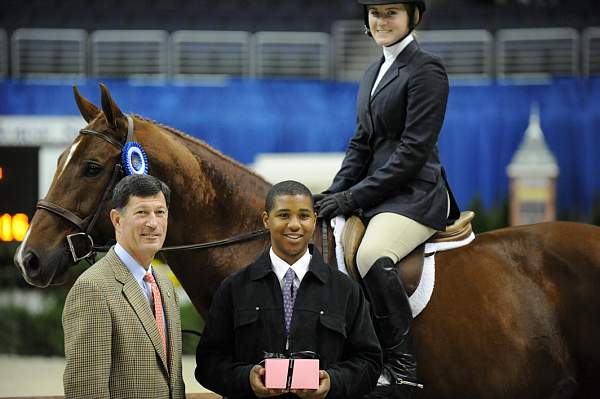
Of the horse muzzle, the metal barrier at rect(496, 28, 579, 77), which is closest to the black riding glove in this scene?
the horse muzzle

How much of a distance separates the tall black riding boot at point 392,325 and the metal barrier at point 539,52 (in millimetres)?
6689

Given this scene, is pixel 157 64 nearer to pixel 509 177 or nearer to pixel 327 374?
pixel 509 177

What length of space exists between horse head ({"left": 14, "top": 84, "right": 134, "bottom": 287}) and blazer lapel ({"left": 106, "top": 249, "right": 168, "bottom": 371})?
79cm

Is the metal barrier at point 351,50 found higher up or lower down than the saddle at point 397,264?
higher up

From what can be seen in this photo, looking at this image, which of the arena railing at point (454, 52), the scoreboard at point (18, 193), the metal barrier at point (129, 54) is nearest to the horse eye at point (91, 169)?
the scoreboard at point (18, 193)

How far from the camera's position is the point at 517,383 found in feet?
10.4

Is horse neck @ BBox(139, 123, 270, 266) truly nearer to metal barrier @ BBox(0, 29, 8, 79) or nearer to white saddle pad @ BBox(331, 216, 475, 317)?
white saddle pad @ BBox(331, 216, 475, 317)

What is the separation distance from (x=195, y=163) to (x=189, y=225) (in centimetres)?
23

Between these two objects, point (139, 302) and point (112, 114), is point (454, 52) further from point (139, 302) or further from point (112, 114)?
point (139, 302)

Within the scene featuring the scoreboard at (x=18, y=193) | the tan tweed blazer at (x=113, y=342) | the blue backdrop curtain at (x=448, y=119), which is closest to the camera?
the tan tweed blazer at (x=113, y=342)

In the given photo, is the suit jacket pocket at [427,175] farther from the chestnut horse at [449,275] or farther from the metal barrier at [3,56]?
the metal barrier at [3,56]

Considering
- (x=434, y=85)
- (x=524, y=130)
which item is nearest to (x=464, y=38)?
(x=524, y=130)

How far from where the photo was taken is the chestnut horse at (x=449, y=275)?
3000mm

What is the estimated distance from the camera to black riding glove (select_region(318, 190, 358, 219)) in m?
3.17
